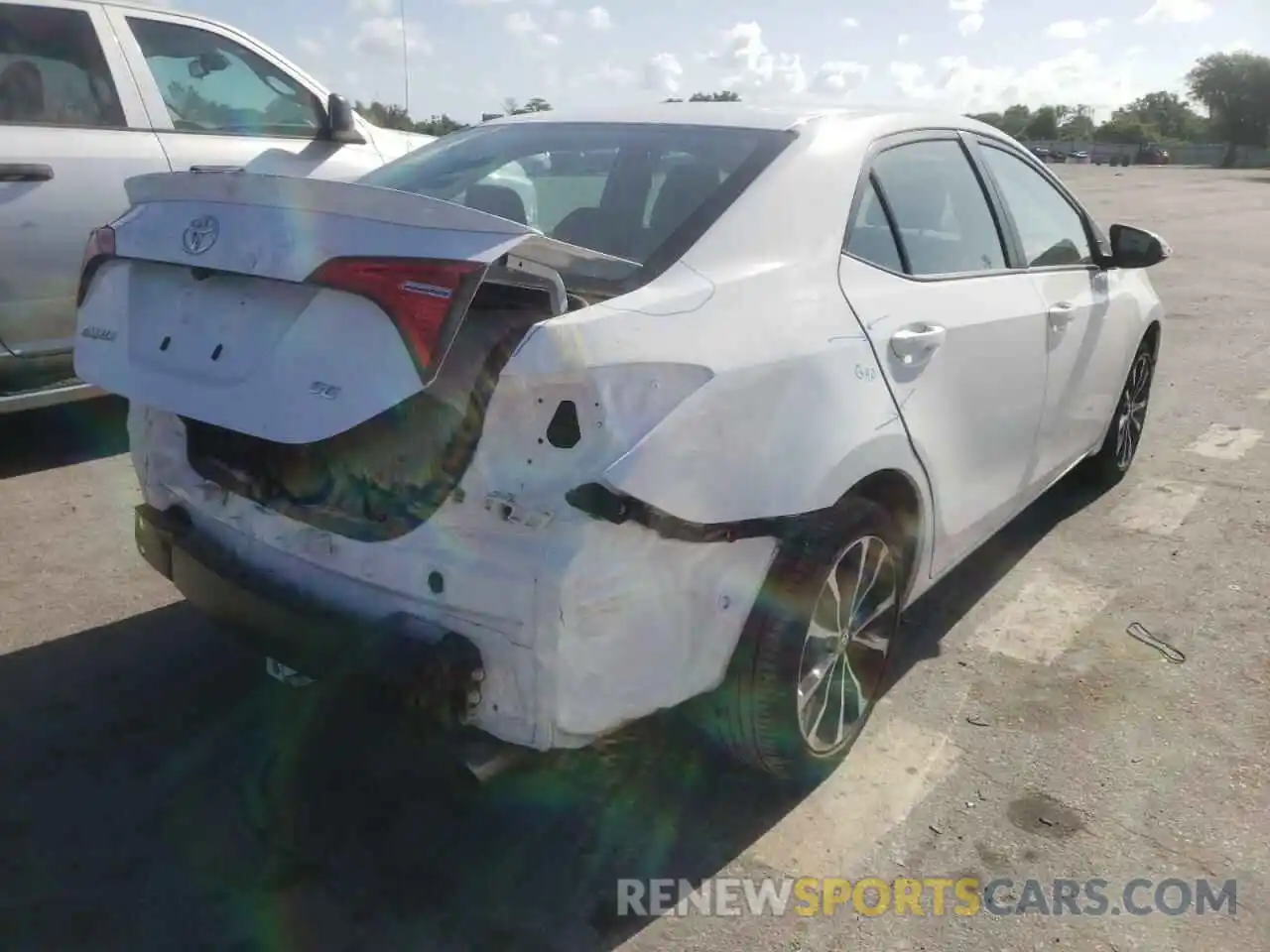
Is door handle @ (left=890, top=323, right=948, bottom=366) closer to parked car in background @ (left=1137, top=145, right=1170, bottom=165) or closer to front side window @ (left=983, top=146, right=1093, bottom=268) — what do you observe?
front side window @ (left=983, top=146, right=1093, bottom=268)

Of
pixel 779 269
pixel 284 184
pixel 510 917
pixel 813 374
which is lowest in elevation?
pixel 510 917

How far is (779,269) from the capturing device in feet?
8.38

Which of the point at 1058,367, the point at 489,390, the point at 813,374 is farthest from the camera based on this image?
the point at 1058,367

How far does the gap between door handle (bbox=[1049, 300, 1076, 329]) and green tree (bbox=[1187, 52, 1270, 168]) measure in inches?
4017

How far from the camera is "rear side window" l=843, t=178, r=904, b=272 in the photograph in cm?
284

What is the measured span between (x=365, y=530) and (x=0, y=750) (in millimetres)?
1409

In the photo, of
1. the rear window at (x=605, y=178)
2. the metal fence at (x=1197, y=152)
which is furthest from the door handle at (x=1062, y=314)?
the metal fence at (x=1197, y=152)

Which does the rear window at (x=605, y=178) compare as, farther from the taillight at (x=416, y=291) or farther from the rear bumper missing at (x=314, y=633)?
the rear bumper missing at (x=314, y=633)

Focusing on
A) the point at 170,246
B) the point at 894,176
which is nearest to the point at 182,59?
the point at 170,246

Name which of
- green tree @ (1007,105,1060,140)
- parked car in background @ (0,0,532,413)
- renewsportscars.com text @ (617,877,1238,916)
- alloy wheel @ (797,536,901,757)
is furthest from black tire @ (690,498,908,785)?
green tree @ (1007,105,1060,140)

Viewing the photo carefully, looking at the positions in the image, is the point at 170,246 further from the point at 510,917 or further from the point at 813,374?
the point at 510,917

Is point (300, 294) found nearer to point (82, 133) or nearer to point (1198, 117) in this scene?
point (82, 133)

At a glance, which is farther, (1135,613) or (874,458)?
(1135,613)

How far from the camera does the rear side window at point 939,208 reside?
3119 mm
